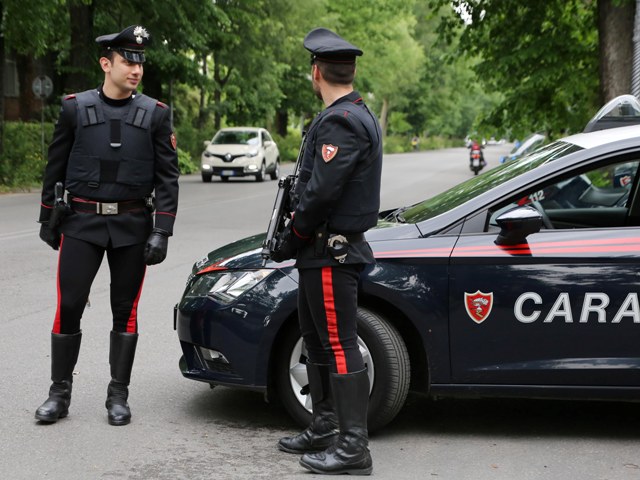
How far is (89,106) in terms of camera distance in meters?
4.95

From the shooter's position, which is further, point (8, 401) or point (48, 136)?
point (48, 136)

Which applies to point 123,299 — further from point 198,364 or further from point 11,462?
point 11,462

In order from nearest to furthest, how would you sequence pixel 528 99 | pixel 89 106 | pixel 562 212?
1. pixel 89 106
2. pixel 562 212
3. pixel 528 99

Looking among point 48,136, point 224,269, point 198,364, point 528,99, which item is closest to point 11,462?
point 198,364

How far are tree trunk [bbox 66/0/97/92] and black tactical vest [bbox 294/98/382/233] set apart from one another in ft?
77.8

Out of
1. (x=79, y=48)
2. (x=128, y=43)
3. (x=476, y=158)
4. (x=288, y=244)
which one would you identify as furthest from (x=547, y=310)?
(x=476, y=158)

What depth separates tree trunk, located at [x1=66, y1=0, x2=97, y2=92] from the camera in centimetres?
2692

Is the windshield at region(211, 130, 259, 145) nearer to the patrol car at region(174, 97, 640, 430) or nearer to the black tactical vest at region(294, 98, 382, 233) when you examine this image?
the patrol car at region(174, 97, 640, 430)

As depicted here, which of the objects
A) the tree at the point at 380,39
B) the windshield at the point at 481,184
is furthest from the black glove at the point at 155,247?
the tree at the point at 380,39

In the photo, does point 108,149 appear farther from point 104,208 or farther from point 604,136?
point 604,136

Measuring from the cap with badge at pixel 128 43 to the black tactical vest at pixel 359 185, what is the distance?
118 cm

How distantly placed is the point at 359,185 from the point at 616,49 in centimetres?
1503

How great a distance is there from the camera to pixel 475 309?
15.1ft

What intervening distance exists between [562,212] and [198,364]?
2015 mm
